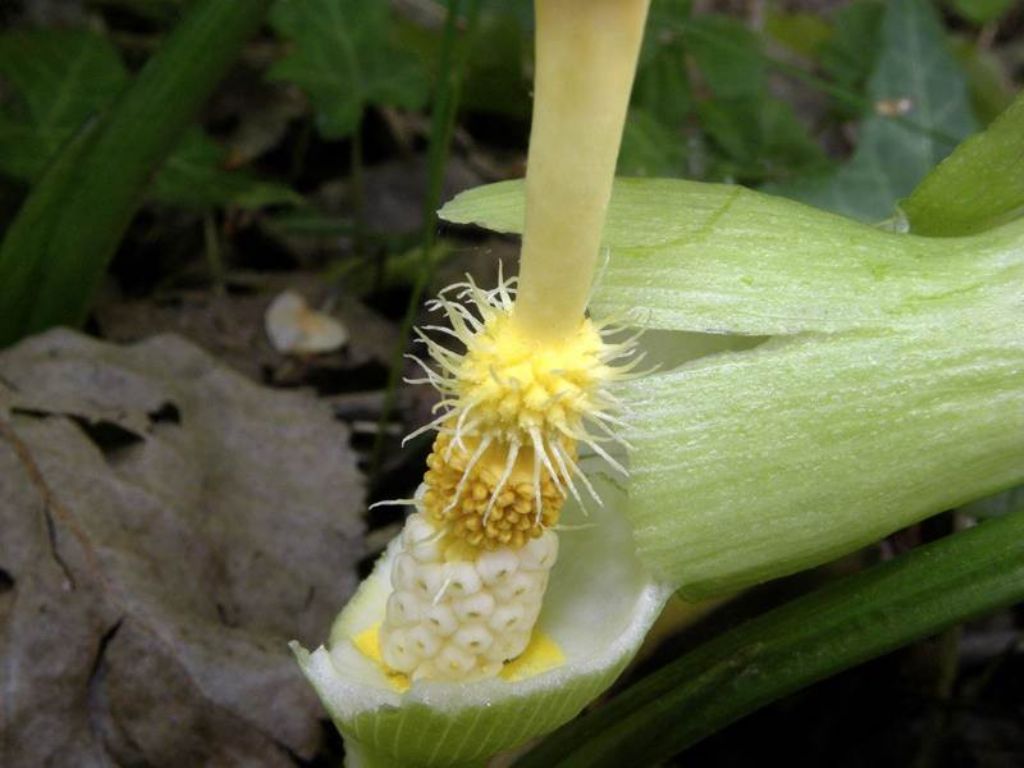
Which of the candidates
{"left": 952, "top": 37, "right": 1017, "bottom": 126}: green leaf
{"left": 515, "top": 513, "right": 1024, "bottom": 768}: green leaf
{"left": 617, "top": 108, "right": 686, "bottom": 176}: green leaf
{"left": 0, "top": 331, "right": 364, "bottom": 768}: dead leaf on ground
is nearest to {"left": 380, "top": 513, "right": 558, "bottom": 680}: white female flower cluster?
{"left": 515, "top": 513, "right": 1024, "bottom": 768}: green leaf

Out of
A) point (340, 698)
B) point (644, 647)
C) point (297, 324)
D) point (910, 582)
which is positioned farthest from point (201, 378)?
point (910, 582)

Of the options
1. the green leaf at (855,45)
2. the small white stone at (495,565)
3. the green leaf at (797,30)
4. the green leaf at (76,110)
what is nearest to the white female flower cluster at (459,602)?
the small white stone at (495,565)

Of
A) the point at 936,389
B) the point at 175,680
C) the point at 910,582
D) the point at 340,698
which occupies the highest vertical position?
the point at 936,389

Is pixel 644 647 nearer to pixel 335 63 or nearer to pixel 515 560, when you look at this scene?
pixel 515 560

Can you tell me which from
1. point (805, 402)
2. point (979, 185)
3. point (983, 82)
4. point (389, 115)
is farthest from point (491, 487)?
point (983, 82)

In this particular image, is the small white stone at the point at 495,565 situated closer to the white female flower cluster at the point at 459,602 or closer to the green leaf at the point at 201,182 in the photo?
the white female flower cluster at the point at 459,602

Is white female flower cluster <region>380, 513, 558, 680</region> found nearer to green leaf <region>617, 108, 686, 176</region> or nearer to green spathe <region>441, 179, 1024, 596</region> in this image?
green spathe <region>441, 179, 1024, 596</region>
